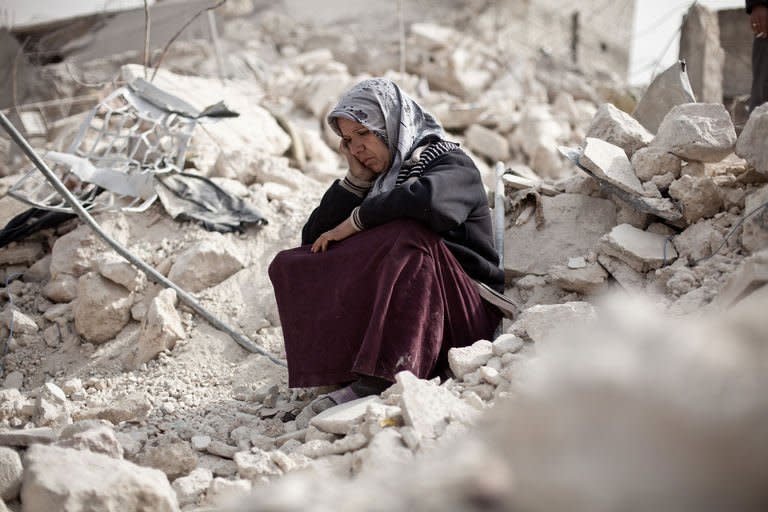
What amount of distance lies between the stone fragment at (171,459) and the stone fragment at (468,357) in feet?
3.10

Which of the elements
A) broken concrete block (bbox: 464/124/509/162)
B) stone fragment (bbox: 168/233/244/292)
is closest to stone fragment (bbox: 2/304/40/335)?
stone fragment (bbox: 168/233/244/292)

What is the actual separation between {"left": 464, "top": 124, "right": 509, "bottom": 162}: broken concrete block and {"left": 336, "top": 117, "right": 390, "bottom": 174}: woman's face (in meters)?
4.54

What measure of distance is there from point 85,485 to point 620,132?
2843 millimetres

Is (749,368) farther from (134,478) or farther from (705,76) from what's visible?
(705,76)

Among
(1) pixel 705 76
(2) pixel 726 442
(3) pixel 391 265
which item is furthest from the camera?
(1) pixel 705 76

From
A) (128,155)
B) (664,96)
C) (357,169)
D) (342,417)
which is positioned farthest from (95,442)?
(664,96)

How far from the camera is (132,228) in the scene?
13.7ft

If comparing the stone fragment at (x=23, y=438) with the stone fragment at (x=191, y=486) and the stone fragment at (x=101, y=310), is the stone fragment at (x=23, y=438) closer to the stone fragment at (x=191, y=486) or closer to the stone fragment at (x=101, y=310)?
the stone fragment at (x=191, y=486)

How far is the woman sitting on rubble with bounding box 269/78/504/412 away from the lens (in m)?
2.67

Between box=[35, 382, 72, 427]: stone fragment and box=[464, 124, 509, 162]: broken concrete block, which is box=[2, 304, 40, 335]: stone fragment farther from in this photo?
box=[464, 124, 509, 162]: broken concrete block

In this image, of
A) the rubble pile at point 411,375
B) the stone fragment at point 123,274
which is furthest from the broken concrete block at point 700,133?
the stone fragment at point 123,274

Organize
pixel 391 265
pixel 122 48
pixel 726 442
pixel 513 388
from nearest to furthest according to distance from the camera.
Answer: pixel 726 442 < pixel 513 388 < pixel 391 265 < pixel 122 48

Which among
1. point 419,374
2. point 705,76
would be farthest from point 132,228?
point 705,76

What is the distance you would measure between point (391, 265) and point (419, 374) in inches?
16.4
